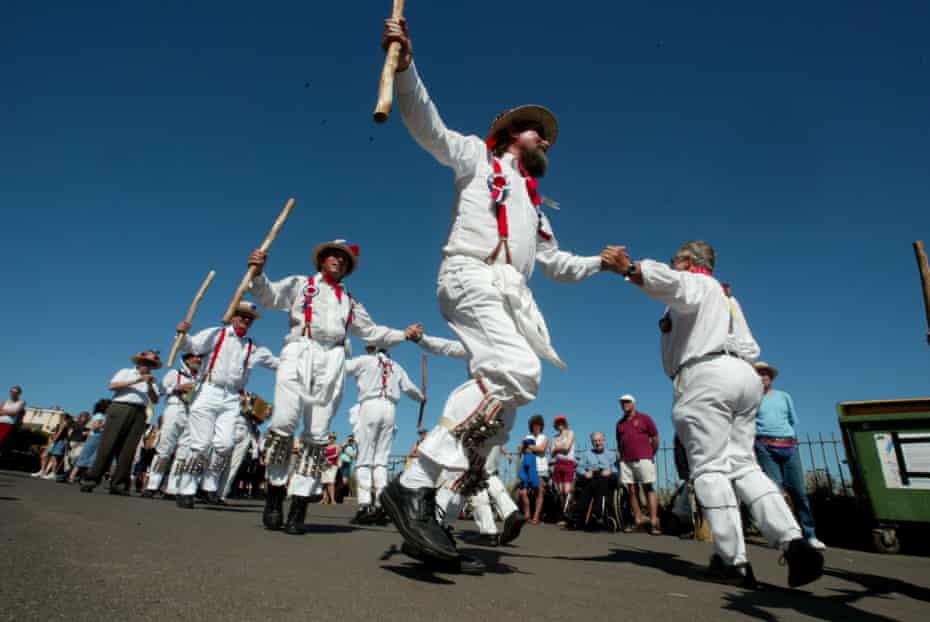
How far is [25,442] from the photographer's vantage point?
17859 millimetres

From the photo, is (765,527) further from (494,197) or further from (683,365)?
(494,197)

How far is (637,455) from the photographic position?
8.30 m

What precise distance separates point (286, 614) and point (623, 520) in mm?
8486

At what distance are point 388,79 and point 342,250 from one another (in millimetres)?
2870

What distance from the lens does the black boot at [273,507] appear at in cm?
411

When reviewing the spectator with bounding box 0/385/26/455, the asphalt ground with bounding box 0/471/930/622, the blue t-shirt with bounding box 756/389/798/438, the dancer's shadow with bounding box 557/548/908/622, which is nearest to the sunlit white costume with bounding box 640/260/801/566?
the dancer's shadow with bounding box 557/548/908/622

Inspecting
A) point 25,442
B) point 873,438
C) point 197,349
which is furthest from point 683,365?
point 25,442

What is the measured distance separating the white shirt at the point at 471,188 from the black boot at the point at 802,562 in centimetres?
202

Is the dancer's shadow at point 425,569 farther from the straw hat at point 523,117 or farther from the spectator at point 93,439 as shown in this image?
the spectator at point 93,439

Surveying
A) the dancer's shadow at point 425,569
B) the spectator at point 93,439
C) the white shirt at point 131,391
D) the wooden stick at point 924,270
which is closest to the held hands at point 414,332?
the dancer's shadow at point 425,569

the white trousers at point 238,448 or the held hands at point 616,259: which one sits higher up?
the held hands at point 616,259

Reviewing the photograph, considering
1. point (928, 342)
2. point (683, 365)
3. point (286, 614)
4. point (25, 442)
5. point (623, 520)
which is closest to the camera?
point (286, 614)

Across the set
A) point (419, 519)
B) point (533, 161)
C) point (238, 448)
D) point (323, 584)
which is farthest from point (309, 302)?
point (238, 448)

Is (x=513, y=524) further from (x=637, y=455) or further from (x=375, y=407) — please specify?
(x=637, y=455)
